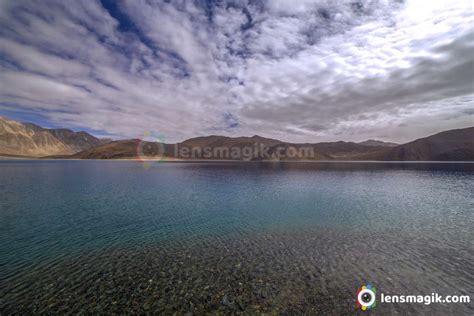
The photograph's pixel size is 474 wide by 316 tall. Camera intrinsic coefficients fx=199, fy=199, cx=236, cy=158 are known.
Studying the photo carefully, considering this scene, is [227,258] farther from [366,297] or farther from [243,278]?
[366,297]

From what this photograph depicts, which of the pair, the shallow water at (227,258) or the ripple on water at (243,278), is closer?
the ripple on water at (243,278)

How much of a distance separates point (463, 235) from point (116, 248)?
115 feet

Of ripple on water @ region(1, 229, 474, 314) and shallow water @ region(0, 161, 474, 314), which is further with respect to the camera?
shallow water @ region(0, 161, 474, 314)

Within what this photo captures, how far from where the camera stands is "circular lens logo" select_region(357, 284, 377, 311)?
433 inches

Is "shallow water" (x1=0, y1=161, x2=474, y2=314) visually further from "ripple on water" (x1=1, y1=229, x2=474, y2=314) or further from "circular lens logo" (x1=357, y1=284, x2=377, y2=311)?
"circular lens logo" (x1=357, y1=284, x2=377, y2=311)

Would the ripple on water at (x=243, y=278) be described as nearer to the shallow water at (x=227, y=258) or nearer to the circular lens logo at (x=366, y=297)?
the shallow water at (x=227, y=258)

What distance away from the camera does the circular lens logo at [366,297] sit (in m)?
11.0

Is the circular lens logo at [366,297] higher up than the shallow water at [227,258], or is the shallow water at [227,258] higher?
the circular lens logo at [366,297]

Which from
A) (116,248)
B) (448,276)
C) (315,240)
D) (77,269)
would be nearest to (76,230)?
(116,248)

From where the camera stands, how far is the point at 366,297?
1165cm

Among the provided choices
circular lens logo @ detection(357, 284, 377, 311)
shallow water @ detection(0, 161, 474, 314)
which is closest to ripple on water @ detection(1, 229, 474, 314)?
shallow water @ detection(0, 161, 474, 314)

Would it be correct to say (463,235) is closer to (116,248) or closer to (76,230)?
(116,248)

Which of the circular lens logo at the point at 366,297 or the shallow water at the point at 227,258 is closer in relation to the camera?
the circular lens logo at the point at 366,297

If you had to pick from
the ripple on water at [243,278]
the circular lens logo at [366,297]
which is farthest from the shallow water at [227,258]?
the circular lens logo at [366,297]
